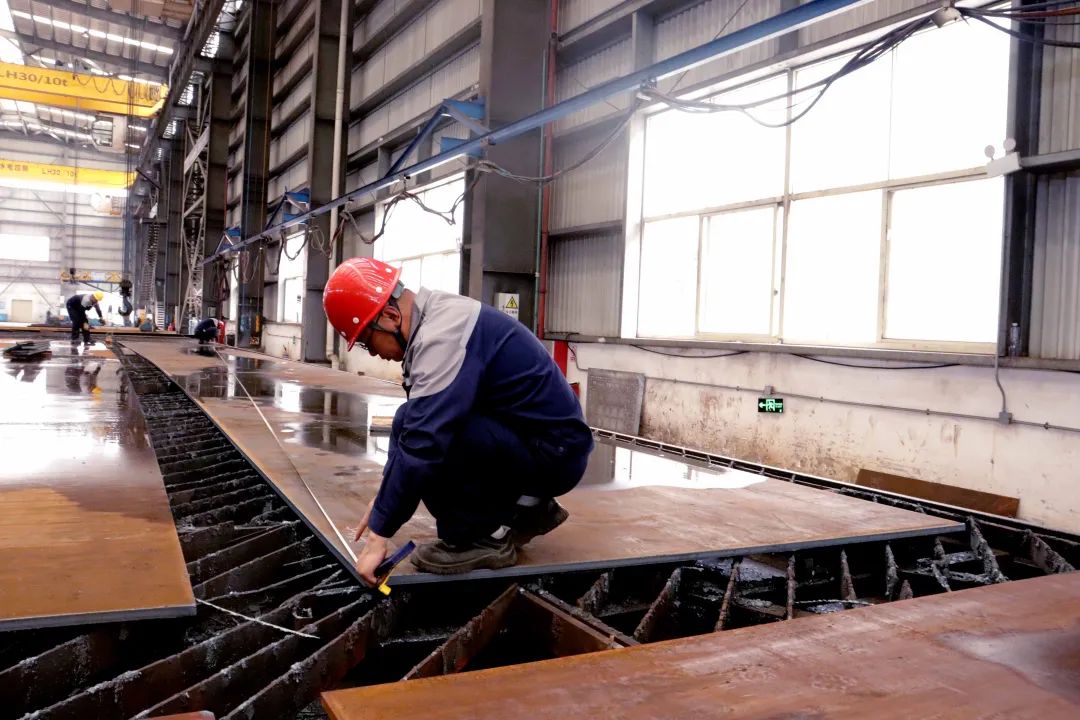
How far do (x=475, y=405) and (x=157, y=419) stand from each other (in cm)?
536

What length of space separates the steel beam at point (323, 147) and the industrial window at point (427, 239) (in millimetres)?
1129

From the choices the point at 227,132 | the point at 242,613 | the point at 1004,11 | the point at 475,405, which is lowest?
the point at 242,613

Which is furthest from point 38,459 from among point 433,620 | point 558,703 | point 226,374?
point 226,374

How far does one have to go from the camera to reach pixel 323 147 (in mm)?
14883

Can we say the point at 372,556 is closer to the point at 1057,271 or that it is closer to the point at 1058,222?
the point at 1057,271

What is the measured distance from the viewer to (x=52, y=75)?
1852cm

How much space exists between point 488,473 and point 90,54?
25680mm

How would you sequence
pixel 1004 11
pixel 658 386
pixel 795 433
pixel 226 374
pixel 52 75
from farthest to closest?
pixel 52 75
pixel 226 374
pixel 658 386
pixel 795 433
pixel 1004 11

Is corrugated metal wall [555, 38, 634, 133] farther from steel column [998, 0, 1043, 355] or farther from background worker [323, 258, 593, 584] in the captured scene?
background worker [323, 258, 593, 584]

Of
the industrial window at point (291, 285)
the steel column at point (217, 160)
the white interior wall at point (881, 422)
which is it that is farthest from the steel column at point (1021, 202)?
the steel column at point (217, 160)

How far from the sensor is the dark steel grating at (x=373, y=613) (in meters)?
1.96

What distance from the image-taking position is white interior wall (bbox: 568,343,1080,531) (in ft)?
15.2

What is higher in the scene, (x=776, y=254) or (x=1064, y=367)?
(x=776, y=254)

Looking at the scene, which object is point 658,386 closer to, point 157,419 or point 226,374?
point 157,419
